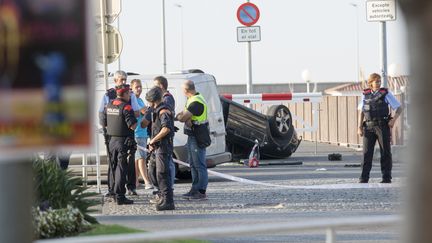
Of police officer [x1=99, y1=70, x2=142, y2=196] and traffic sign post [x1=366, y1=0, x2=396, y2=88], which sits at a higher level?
traffic sign post [x1=366, y1=0, x2=396, y2=88]

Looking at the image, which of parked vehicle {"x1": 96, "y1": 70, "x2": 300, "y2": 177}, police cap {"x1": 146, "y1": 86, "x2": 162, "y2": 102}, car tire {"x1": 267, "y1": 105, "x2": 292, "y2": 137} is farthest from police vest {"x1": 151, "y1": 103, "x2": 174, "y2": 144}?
car tire {"x1": 267, "y1": 105, "x2": 292, "y2": 137}

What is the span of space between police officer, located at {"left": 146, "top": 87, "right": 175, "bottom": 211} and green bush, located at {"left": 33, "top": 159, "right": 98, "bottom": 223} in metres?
2.84

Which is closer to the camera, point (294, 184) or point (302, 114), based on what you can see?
point (294, 184)

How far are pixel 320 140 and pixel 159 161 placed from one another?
20.5 meters

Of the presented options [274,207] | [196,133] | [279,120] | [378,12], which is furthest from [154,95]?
[279,120]

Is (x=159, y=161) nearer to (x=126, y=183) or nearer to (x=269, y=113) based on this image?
(x=126, y=183)

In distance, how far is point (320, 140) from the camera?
34781mm

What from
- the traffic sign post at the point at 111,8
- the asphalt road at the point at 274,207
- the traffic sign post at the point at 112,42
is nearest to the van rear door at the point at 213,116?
the asphalt road at the point at 274,207

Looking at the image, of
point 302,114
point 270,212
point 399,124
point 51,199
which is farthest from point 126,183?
point 302,114

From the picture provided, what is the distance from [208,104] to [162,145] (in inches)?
200

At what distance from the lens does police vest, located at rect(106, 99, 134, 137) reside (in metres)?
15.4

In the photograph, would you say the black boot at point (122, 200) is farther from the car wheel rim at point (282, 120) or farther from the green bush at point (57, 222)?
the car wheel rim at point (282, 120)

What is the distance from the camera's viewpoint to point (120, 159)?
15.5m

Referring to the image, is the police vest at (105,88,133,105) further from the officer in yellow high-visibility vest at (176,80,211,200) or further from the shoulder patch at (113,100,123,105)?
the officer in yellow high-visibility vest at (176,80,211,200)
